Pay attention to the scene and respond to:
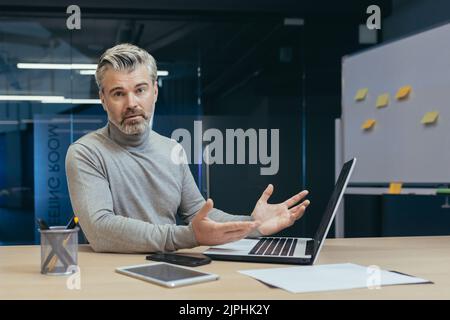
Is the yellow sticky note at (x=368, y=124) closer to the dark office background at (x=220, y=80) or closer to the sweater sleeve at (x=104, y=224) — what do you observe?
the dark office background at (x=220, y=80)

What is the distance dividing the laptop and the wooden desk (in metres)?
0.03

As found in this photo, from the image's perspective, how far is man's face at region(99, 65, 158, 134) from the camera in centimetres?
155

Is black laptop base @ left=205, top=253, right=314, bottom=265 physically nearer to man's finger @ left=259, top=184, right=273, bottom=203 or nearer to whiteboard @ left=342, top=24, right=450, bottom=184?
man's finger @ left=259, top=184, right=273, bottom=203

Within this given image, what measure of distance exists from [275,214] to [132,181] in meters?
0.46

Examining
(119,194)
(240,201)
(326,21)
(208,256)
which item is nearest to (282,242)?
(208,256)

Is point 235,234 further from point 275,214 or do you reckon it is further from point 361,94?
point 361,94

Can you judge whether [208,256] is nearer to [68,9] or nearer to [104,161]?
[104,161]

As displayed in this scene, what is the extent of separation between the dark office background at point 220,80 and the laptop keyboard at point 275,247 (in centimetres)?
267

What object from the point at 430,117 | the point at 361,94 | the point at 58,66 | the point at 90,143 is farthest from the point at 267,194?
the point at 58,66

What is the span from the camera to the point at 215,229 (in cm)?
112

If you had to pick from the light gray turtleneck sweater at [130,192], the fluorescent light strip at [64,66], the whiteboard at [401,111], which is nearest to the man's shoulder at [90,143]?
the light gray turtleneck sweater at [130,192]

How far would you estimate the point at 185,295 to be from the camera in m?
0.82
